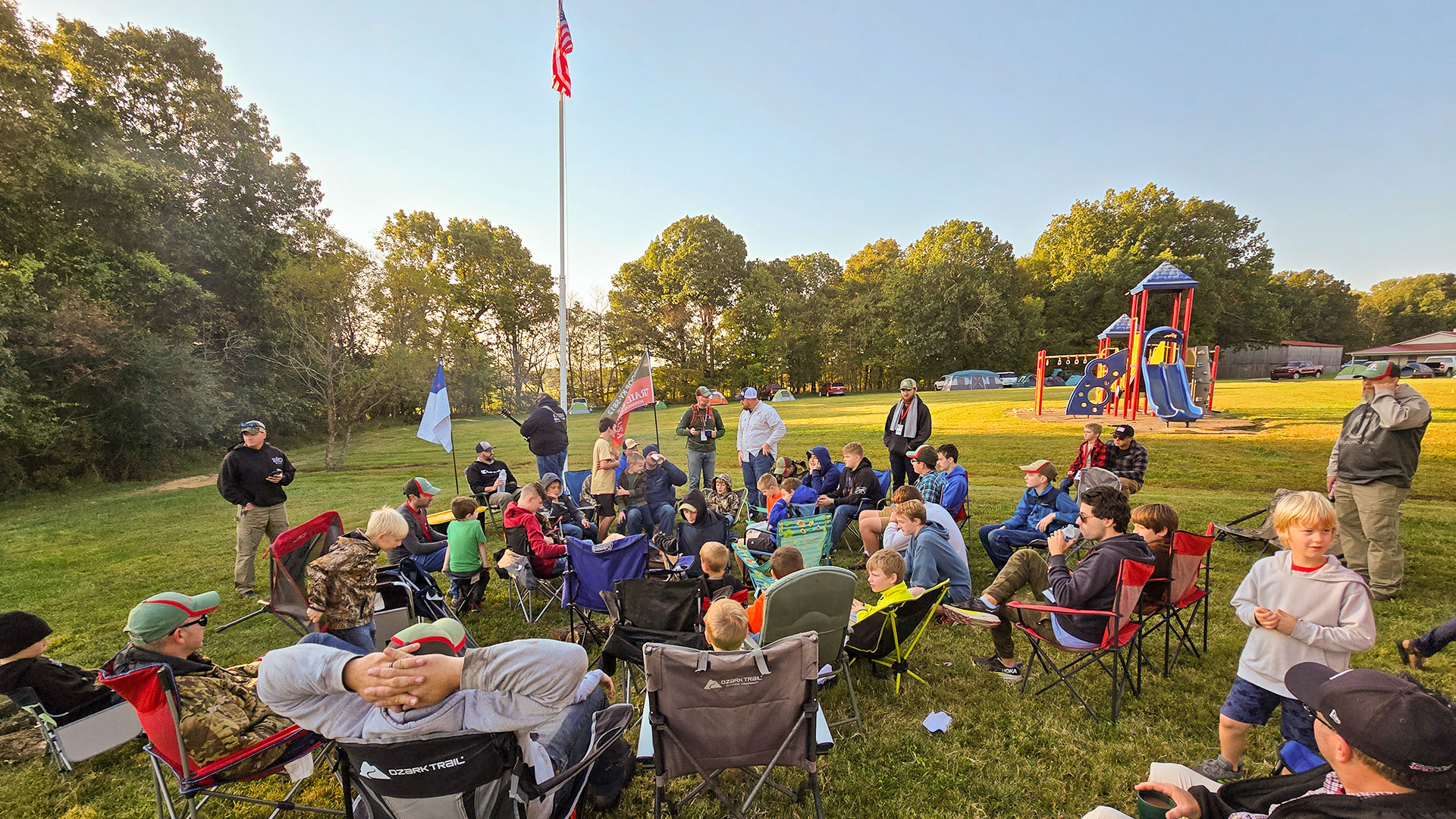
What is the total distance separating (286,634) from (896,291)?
42416mm

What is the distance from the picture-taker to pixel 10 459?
37.3 feet

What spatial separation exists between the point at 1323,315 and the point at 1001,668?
74.2 m

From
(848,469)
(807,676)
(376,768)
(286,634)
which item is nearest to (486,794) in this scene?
(376,768)

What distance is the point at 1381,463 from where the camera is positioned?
4.53m

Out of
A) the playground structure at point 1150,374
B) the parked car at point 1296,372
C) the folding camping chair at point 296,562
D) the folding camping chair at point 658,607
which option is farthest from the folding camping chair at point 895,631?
the parked car at point 1296,372

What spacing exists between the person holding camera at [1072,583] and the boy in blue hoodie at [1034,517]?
1.41 metres

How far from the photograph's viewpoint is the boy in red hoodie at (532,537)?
4770 millimetres

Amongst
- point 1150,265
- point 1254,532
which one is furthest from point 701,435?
point 1150,265

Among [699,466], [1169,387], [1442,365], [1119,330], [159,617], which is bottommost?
[699,466]

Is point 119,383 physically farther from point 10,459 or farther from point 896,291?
point 896,291

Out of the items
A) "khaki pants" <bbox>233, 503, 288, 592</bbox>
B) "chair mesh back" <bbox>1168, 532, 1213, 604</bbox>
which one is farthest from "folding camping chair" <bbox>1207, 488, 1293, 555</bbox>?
"khaki pants" <bbox>233, 503, 288, 592</bbox>

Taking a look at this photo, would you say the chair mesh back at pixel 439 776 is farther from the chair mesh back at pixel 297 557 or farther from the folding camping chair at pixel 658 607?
the chair mesh back at pixel 297 557

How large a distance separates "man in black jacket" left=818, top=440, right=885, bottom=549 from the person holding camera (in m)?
2.51

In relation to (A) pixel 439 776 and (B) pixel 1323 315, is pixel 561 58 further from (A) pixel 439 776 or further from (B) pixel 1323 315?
(B) pixel 1323 315
